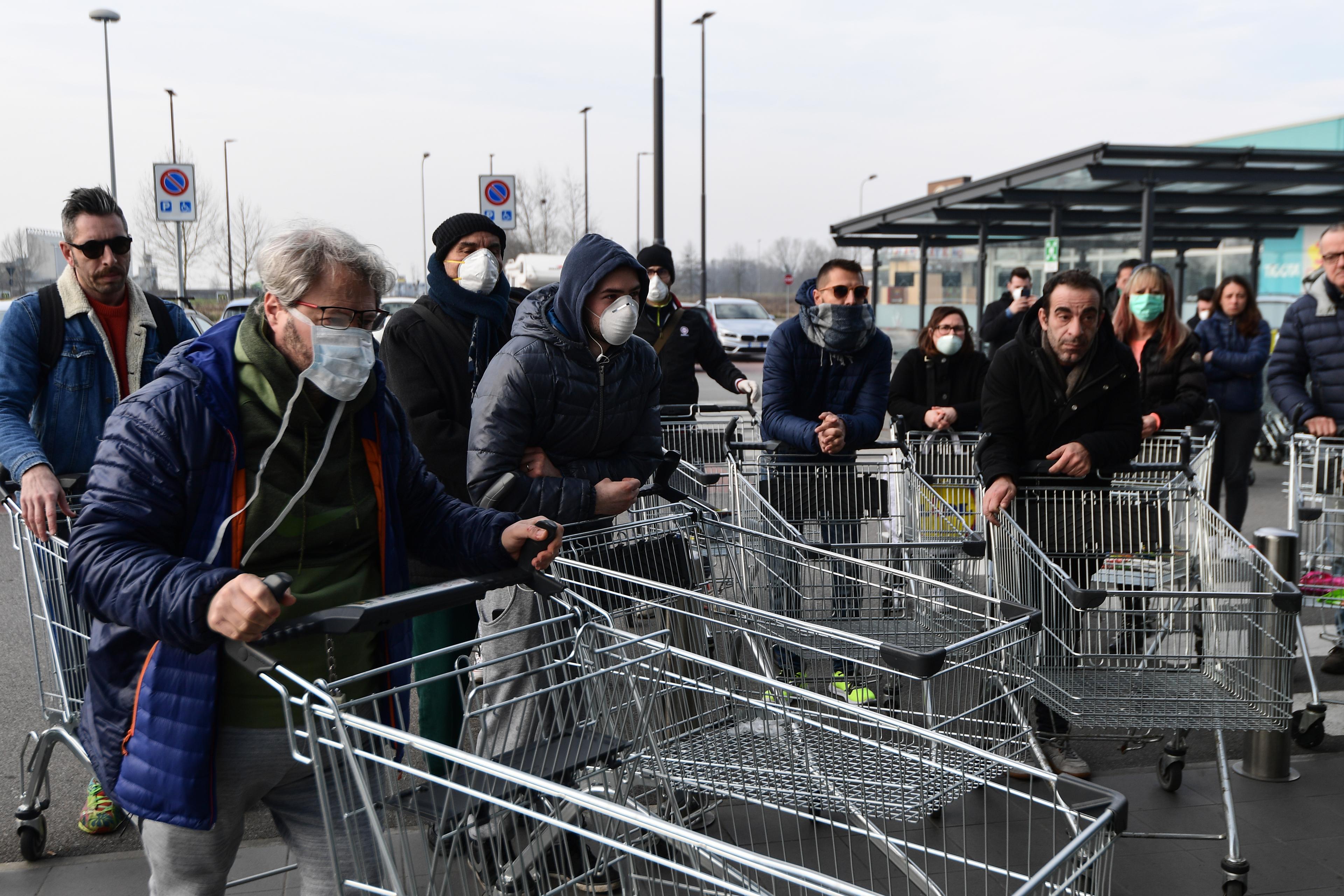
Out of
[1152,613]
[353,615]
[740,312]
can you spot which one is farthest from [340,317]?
[740,312]

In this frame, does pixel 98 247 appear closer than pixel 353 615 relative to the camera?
No

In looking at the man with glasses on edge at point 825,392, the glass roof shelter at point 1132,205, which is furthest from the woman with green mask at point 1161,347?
the glass roof shelter at point 1132,205

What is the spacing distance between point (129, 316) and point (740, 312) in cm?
2690

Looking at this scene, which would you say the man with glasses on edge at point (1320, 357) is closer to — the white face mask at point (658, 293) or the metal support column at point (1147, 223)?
the white face mask at point (658, 293)

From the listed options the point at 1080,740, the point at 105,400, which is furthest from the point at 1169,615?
the point at 105,400

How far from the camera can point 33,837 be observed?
12.3 ft

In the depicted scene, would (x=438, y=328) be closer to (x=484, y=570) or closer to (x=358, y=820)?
(x=484, y=570)

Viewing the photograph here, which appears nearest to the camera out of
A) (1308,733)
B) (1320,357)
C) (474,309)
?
(474,309)

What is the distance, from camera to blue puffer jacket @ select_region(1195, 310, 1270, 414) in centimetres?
757

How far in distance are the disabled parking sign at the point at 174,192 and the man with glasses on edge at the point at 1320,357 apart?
47.6ft

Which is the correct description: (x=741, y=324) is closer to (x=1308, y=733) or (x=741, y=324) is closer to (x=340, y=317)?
(x=1308, y=733)

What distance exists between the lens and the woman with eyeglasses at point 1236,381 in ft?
24.3

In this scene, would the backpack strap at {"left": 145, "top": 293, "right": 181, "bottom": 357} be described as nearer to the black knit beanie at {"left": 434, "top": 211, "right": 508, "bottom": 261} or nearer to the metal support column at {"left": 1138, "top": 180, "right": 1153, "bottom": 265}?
the black knit beanie at {"left": 434, "top": 211, "right": 508, "bottom": 261}

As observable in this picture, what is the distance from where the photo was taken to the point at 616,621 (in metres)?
3.30
